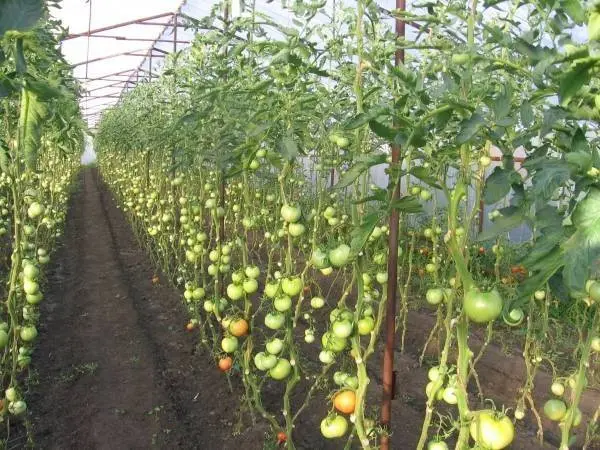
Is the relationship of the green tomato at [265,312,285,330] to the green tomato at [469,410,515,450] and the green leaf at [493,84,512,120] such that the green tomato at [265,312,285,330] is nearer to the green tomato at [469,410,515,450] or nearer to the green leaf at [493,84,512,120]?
the green tomato at [469,410,515,450]

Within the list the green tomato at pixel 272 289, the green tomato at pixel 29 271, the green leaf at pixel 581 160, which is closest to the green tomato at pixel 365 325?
the green tomato at pixel 272 289

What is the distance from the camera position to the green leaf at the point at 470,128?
1.03 meters

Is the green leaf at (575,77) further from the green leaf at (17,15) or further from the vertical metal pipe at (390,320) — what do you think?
the vertical metal pipe at (390,320)

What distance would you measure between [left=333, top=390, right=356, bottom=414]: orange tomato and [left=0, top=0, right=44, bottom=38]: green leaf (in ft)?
4.61

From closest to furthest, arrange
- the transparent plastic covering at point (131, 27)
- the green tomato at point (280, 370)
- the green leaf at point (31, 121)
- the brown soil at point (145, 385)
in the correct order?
the green leaf at point (31, 121), the green tomato at point (280, 370), the brown soil at point (145, 385), the transparent plastic covering at point (131, 27)

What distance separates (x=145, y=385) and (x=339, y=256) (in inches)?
86.4

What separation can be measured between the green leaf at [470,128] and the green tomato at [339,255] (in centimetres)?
54

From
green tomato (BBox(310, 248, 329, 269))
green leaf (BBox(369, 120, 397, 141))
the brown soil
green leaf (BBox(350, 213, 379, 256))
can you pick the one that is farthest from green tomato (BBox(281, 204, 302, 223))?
the brown soil

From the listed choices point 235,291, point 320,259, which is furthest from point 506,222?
point 235,291

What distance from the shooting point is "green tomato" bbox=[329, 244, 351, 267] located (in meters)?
1.49

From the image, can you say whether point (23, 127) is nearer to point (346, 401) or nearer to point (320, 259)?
point (320, 259)

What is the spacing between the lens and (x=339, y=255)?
4.95 feet

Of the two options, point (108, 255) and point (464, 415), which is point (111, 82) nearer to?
point (108, 255)

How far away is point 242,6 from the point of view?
254cm
